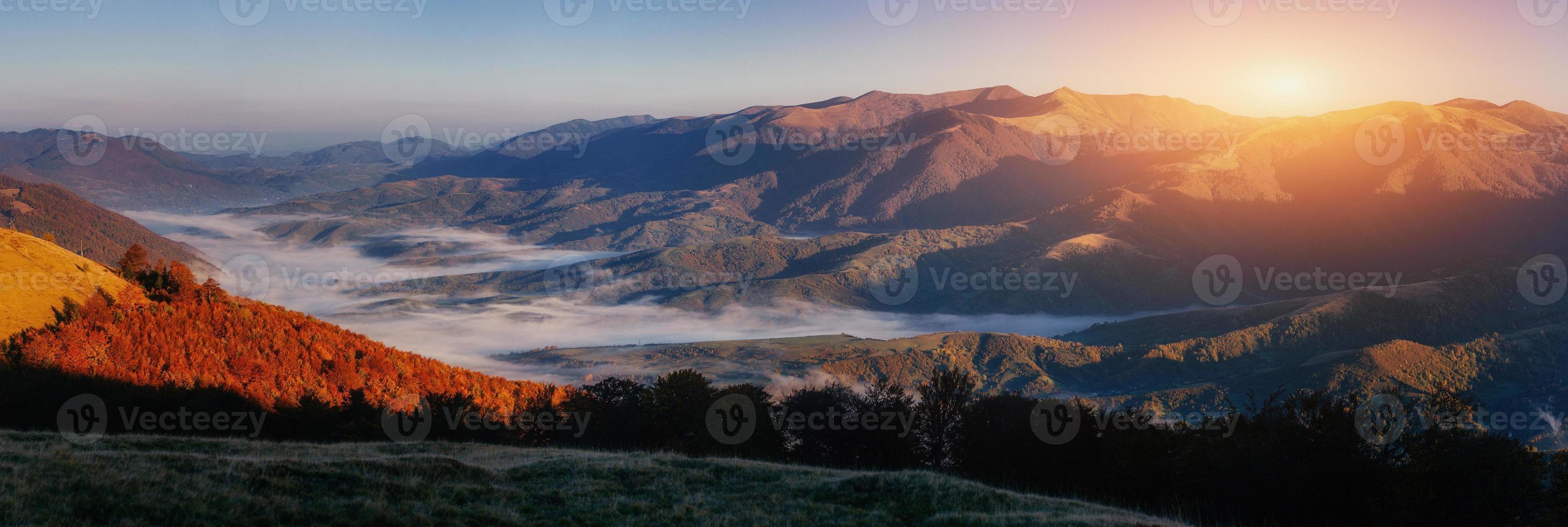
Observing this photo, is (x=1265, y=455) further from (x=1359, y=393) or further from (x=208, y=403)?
(x=1359, y=393)

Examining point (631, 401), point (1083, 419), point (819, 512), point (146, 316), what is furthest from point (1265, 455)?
point (146, 316)

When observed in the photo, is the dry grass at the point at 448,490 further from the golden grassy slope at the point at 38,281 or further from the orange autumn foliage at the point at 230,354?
the golden grassy slope at the point at 38,281

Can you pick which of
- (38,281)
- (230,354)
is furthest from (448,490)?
(38,281)

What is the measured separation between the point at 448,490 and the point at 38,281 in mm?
35483

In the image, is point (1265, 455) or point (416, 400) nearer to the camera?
point (1265, 455)

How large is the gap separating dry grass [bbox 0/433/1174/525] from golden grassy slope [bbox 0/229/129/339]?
1798 cm

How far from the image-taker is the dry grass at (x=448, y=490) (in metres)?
17.1

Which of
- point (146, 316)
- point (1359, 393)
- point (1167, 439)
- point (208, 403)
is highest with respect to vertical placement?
point (146, 316)

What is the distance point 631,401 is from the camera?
49250 mm

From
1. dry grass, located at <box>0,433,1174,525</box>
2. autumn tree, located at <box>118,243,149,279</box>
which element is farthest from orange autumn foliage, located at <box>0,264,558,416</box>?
dry grass, located at <box>0,433,1174,525</box>

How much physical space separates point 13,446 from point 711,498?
1865 cm

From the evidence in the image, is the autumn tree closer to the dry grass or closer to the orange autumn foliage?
the orange autumn foliage

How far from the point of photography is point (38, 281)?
41562mm

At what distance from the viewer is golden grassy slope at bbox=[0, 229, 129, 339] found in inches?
1540
